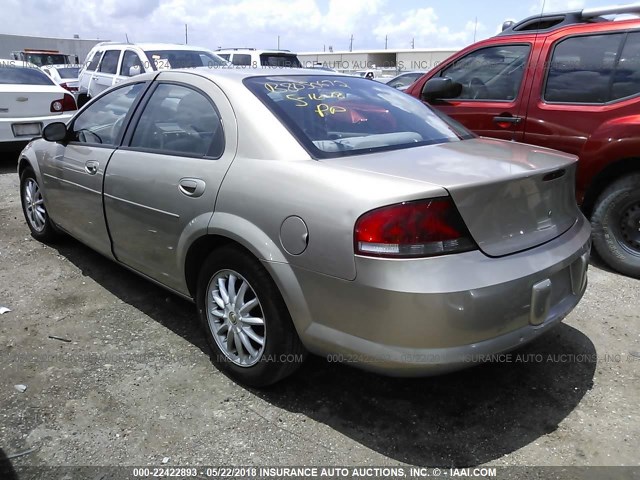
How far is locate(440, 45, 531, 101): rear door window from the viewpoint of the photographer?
15.6 feet

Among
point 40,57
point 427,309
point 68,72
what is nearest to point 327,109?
point 427,309

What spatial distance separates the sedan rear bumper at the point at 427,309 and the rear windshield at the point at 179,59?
8.33 m

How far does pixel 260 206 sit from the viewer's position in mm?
2492

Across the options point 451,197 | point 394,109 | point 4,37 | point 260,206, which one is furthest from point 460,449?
point 4,37

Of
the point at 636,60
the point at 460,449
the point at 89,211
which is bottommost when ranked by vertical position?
the point at 460,449

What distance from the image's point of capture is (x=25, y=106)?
8.05m

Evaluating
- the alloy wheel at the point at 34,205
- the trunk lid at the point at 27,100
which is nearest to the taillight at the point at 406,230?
the alloy wheel at the point at 34,205

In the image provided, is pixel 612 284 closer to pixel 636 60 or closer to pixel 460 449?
pixel 636 60

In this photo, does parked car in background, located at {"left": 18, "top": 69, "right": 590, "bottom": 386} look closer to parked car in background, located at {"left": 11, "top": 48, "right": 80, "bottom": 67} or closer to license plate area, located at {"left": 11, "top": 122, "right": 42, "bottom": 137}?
license plate area, located at {"left": 11, "top": 122, "right": 42, "bottom": 137}

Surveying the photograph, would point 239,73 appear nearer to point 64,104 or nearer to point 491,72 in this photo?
point 491,72

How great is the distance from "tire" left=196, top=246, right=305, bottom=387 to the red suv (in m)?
2.98

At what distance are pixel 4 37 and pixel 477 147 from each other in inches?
1977

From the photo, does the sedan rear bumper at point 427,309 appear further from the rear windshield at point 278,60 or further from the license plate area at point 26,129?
the rear windshield at point 278,60

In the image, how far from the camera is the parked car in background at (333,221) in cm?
214
